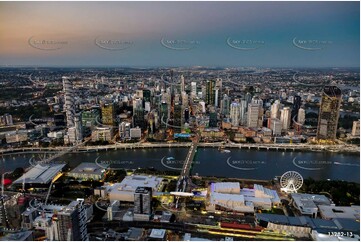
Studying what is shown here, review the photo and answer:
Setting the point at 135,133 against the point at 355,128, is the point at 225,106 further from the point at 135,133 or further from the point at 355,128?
the point at 355,128

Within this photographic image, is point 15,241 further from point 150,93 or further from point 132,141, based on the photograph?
point 150,93

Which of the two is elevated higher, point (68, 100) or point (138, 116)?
point (68, 100)

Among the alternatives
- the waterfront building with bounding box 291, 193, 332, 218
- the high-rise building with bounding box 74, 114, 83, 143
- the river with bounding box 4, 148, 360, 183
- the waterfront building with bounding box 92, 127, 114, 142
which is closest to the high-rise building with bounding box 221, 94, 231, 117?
the river with bounding box 4, 148, 360, 183

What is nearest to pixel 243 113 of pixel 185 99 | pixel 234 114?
pixel 234 114

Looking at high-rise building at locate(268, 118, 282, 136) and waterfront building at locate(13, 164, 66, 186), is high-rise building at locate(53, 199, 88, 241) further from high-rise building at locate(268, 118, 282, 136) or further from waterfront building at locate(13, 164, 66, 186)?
high-rise building at locate(268, 118, 282, 136)

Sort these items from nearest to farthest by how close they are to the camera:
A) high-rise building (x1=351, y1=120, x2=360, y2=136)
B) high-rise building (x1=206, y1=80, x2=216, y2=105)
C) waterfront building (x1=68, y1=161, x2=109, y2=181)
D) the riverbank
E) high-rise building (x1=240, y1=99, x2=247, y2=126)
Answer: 1. waterfront building (x1=68, y1=161, x2=109, y2=181)
2. high-rise building (x1=351, y1=120, x2=360, y2=136)
3. the riverbank
4. high-rise building (x1=240, y1=99, x2=247, y2=126)
5. high-rise building (x1=206, y1=80, x2=216, y2=105)

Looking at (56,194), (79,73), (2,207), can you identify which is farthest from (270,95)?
(2,207)
